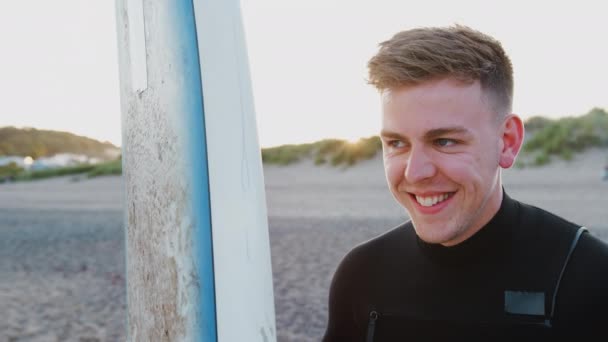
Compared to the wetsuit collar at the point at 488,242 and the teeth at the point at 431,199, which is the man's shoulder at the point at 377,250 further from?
the teeth at the point at 431,199

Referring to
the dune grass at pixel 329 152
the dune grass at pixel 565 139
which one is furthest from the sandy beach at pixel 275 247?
the dune grass at pixel 329 152

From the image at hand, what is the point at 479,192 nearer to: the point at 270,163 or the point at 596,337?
the point at 596,337

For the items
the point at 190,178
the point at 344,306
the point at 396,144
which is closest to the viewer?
the point at 190,178

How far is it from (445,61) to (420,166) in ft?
1.07

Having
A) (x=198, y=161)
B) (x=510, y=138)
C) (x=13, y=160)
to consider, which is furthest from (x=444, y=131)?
(x=13, y=160)

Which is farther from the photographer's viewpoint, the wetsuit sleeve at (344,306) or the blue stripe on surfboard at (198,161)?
the wetsuit sleeve at (344,306)

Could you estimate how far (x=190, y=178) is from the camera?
154 cm

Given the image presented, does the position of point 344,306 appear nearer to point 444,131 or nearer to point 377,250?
point 377,250

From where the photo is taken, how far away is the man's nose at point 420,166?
5.56 feet

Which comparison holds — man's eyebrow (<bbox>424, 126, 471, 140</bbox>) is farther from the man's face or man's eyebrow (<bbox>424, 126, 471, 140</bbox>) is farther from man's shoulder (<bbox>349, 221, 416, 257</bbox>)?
man's shoulder (<bbox>349, 221, 416, 257</bbox>)

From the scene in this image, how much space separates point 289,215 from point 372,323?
1204cm

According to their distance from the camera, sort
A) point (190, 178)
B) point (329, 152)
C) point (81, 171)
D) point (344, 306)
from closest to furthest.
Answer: point (190, 178)
point (344, 306)
point (329, 152)
point (81, 171)

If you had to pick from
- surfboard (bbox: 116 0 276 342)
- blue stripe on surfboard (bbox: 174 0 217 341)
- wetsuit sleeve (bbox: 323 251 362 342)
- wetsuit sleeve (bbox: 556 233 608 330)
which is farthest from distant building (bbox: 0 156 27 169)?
wetsuit sleeve (bbox: 556 233 608 330)

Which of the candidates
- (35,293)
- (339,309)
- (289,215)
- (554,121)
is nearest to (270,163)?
(554,121)
